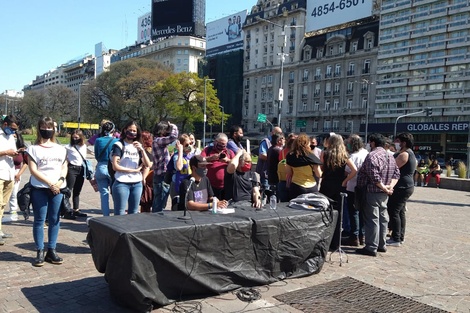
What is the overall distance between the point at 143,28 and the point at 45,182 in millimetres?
131285

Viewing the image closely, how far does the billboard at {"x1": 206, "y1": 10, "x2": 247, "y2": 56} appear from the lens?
8606cm

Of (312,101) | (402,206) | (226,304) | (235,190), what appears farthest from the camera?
(312,101)

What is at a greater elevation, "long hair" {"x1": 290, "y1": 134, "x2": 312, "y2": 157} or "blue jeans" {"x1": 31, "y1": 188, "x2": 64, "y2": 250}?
"long hair" {"x1": 290, "y1": 134, "x2": 312, "y2": 157}

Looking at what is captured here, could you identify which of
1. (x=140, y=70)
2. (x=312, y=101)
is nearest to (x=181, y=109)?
(x=140, y=70)

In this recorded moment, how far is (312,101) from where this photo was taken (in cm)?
6925

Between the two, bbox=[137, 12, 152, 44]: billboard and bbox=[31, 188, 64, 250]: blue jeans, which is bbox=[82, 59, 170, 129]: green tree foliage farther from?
bbox=[137, 12, 152, 44]: billboard

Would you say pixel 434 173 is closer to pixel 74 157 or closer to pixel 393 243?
pixel 393 243

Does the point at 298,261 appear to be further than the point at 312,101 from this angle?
No

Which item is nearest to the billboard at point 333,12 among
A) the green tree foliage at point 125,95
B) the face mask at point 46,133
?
the green tree foliage at point 125,95

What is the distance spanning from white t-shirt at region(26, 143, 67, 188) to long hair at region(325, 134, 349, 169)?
3947 mm

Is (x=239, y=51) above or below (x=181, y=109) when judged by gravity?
above

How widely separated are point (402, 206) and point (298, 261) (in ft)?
9.33

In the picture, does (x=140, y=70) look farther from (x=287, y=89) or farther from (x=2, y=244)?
(x=2, y=244)

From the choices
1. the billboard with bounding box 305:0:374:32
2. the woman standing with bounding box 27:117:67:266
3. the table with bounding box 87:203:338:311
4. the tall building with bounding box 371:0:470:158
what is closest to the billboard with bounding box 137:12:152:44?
the billboard with bounding box 305:0:374:32
